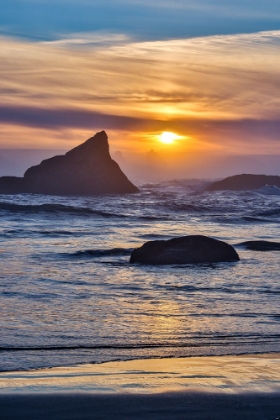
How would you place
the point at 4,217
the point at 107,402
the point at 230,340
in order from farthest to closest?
the point at 4,217
the point at 230,340
the point at 107,402

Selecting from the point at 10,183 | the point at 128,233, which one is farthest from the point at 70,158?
the point at 128,233

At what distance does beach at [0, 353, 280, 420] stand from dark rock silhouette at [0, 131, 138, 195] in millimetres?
66057

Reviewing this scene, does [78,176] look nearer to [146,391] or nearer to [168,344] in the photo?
[168,344]

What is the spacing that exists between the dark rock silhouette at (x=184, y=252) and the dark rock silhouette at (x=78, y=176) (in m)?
57.3

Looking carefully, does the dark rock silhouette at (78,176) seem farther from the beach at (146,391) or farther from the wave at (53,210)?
the beach at (146,391)

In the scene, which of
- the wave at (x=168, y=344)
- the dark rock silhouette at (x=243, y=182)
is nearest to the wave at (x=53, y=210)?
the wave at (x=168, y=344)

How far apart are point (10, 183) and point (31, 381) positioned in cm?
6886

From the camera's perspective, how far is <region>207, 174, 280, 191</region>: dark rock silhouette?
10222 centimetres

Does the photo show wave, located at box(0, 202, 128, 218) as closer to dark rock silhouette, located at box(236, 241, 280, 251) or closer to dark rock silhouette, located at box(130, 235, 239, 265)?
dark rock silhouette, located at box(236, 241, 280, 251)

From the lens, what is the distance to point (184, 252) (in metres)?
14.3

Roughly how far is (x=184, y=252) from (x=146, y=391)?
9501 mm

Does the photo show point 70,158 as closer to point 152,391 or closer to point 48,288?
point 48,288

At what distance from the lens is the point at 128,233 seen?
948 inches

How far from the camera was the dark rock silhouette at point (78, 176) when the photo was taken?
7223cm
